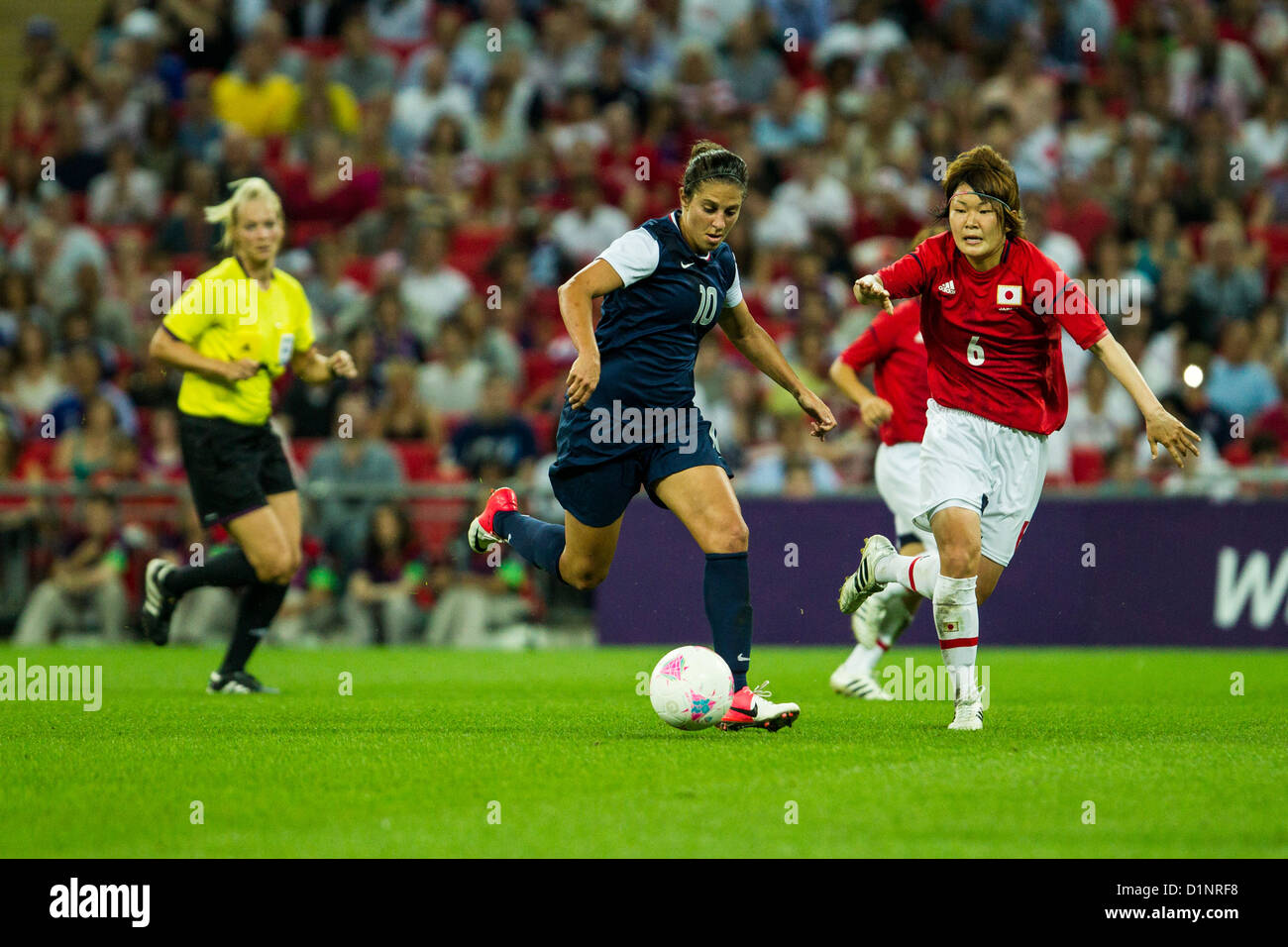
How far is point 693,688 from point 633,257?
176 cm

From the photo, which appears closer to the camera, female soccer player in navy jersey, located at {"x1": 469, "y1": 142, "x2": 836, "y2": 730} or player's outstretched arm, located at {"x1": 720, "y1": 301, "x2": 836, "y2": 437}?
female soccer player in navy jersey, located at {"x1": 469, "y1": 142, "x2": 836, "y2": 730}

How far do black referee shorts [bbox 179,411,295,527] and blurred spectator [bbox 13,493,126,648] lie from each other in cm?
515

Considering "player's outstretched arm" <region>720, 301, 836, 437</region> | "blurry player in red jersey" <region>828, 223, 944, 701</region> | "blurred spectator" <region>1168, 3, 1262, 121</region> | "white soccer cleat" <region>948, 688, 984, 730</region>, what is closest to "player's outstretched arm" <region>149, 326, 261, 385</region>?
"player's outstretched arm" <region>720, 301, 836, 437</region>

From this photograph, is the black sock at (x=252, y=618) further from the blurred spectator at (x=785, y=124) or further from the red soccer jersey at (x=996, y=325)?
the blurred spectator at (x=785, y=124)

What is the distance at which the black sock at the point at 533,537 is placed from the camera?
301 inches

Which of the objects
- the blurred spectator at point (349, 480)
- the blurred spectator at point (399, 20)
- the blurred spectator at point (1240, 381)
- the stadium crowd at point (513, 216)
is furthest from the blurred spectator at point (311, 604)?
the blurred spectator at point (399, 20)

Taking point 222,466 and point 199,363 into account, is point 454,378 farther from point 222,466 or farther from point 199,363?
point 199,363

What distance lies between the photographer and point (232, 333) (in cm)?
905

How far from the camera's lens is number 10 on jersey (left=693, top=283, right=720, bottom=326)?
7.07 m

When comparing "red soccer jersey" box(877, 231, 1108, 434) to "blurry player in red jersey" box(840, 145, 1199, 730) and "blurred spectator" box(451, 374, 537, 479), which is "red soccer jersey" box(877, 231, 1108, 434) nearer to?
"blurry player in red jersey" box(840, 145, 1199, 730)

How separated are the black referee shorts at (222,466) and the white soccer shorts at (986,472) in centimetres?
378

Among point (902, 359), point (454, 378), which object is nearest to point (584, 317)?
point (902, 359)

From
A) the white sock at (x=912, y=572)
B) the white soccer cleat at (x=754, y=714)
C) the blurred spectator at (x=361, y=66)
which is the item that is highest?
the blurred spectator at (x=361, y=66)
